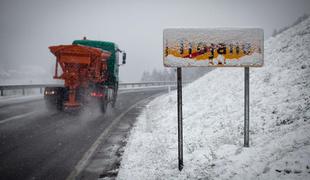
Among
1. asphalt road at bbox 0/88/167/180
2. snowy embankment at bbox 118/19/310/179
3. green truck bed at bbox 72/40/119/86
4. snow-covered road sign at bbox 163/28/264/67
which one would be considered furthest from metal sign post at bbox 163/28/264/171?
green truck bed at bbox 72/40/119/86

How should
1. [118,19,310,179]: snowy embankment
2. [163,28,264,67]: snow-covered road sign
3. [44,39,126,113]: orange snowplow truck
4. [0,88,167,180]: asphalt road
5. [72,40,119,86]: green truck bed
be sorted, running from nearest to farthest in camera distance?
[118,19,310,179]: snowy embankment → [163,28,264,67]: snow-covered road sign → [0,88,167,180]: asphalt road → [44,39,126,113]: orange snowplow truck → [72,40,119,86]: green truck bed

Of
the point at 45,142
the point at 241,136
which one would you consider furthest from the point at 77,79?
the point at 241,136

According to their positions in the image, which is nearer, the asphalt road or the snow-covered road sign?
the snow-covered road sign

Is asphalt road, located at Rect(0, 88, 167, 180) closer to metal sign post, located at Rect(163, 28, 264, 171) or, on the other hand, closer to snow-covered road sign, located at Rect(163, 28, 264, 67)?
metal sign post, located at Rect(163, 28, 264, 171)

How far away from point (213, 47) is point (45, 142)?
222 inches

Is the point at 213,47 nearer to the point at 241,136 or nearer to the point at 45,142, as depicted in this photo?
the point at 241,136

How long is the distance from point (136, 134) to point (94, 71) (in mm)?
5416

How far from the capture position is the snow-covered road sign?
187 inches

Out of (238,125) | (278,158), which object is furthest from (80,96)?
(278,158)

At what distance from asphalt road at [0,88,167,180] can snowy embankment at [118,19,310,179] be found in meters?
1.38

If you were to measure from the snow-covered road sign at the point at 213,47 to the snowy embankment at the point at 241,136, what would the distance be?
183 cm

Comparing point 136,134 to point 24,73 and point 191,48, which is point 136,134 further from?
point 24,73

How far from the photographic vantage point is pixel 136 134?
26.3 ft

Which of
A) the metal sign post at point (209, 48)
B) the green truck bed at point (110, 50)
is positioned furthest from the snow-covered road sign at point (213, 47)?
the green truck bed at point (110, 50)
